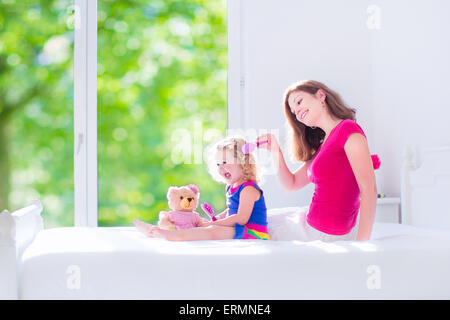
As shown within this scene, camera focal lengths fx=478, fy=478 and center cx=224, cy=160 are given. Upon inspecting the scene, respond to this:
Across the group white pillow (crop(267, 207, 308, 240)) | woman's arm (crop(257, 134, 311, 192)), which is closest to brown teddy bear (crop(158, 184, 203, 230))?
white pillow (crop(267, 207, 308, 240))

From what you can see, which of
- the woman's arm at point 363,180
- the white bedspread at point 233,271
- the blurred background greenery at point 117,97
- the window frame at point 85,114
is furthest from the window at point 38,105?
the woman's arm at point 363,180

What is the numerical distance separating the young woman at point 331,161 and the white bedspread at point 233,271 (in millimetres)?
218

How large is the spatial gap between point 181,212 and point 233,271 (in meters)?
0.59

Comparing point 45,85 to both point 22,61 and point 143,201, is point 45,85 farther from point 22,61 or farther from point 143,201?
point 143,201

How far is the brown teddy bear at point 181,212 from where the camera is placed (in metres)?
1.82

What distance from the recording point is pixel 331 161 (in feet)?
5.67

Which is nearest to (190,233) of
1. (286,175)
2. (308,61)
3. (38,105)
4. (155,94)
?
(286,175)

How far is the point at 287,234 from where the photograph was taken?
6.14 feet

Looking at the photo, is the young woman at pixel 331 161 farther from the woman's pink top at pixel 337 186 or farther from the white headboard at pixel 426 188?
the white headboard at pixel 426 188

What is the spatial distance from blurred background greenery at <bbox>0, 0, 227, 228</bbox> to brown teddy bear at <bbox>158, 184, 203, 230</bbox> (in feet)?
4.11

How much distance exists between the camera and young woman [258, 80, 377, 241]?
160 centimetres

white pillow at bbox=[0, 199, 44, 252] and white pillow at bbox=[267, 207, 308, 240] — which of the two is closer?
white pillow at bbox=[0, 199, 44, 252]

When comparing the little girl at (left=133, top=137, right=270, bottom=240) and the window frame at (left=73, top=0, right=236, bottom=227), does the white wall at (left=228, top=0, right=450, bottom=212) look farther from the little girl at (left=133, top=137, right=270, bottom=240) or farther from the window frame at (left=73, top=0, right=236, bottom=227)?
the little girl at (left=133, top=137, right=270, bottom=240)
